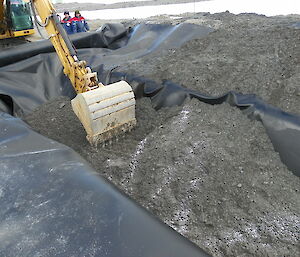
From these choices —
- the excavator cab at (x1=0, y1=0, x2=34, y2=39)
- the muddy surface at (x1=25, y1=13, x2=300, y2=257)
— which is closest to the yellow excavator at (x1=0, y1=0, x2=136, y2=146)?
the muddy surface at (x1=25, y1=13, x2=300, y2=257)

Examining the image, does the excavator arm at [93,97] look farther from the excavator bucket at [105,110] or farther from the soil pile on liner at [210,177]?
the soil pile on liner at [210,177]

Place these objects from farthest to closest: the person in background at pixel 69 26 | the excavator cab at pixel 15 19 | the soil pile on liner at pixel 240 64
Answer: the person in background at pixel 69 26
the excavator cab at pixel 15 19
the soil pile on liner at pixel 240 64

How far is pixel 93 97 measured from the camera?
9.01ft

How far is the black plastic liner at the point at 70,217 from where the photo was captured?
1.39 meters

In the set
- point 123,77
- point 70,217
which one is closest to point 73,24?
point 123,77

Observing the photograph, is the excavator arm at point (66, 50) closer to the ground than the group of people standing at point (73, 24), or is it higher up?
higher up

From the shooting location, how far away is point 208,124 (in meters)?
2.84

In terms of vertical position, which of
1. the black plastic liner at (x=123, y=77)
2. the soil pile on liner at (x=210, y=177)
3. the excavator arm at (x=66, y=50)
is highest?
the excavator arm at (x=66, y=50)

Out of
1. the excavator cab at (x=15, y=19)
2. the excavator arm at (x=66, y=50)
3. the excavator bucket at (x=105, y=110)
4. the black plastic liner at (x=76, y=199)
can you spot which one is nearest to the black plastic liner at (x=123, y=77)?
the black plastic liner at (x=76, y=199)

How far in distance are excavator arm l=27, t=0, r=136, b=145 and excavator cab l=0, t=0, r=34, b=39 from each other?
3.11m

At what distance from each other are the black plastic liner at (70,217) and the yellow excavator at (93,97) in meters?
0.82

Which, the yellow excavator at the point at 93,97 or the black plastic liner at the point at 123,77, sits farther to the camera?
the yellow excavator at the point at 93,97

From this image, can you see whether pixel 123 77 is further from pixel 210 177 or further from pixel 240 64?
pixel 210 177

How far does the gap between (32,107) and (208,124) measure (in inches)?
95.9
